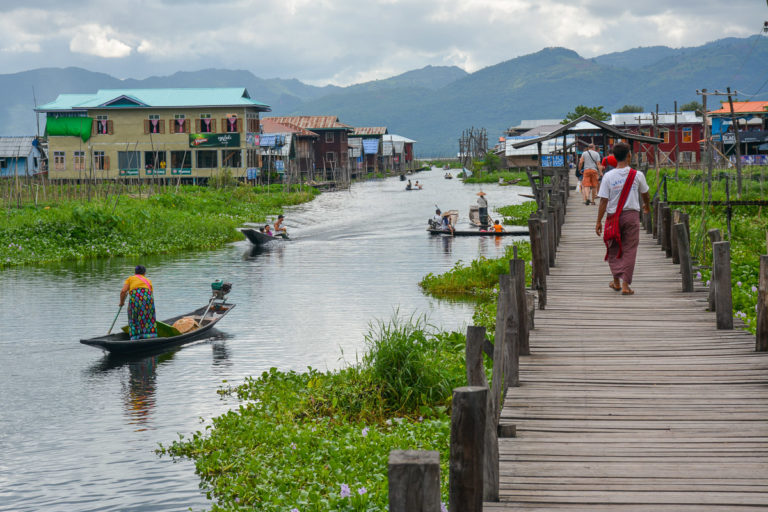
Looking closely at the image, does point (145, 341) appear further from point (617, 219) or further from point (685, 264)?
point (685, 264)

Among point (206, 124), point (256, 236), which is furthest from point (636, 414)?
point (206, 124)

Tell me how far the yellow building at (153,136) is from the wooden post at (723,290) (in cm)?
5286

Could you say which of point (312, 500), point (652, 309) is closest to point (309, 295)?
point (652, 309)

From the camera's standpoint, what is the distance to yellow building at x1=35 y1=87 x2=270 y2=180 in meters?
60.3

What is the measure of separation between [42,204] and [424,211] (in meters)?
22.8

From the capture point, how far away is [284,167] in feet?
228

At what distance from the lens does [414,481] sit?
11.6 ft

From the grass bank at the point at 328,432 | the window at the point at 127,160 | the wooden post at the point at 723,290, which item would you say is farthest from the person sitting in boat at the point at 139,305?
the window at the point at 127,160

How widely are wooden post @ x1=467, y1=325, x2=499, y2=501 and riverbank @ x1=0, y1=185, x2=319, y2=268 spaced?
87.3ft

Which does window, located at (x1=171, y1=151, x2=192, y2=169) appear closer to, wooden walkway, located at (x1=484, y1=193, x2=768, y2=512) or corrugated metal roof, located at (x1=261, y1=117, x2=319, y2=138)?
corrugated metal roof, located at (x1=261, y1=117, x2=319, y2=138)

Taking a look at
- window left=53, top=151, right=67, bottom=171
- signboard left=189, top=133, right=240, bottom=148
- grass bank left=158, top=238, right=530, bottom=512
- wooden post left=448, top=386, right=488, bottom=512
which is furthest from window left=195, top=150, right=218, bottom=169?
wooden post left=448, top=386, right=488, bottom=512

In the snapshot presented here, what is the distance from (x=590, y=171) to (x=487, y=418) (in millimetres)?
20568

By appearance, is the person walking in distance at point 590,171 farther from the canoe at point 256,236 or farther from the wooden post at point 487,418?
the wooden post at point 487,418

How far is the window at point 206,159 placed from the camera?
6097 centimetres
